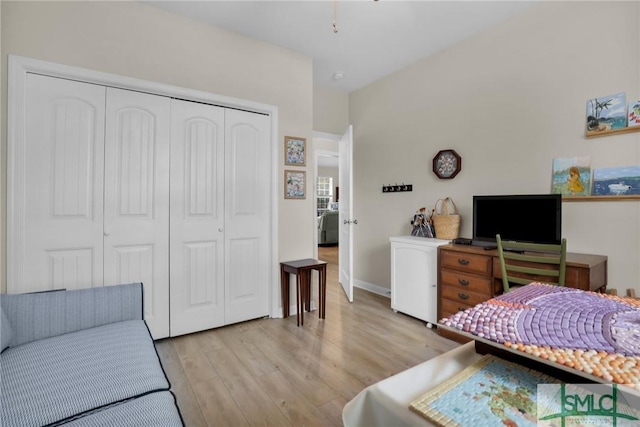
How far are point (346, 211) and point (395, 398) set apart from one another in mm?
3169

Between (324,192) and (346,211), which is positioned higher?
(324,192)

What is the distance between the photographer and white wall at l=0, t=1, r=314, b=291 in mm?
2090

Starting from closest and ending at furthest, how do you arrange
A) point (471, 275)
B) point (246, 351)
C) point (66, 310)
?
point (66, 310)
point (246, 351)
point (471, 275)

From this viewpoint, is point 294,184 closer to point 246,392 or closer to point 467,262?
point 467,262

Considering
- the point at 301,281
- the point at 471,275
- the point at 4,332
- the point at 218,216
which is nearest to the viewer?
the point at 4,332

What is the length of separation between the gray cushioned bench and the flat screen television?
A: 2.57 metres

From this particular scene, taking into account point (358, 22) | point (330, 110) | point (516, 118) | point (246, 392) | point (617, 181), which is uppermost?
point (358, 22)

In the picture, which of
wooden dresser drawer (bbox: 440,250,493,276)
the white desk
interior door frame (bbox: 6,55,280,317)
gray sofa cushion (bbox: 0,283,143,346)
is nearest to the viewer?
the white desk

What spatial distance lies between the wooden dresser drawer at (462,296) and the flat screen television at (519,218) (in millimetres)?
454

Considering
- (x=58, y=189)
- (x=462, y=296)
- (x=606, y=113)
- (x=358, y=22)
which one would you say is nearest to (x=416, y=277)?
(x=462, y=296)

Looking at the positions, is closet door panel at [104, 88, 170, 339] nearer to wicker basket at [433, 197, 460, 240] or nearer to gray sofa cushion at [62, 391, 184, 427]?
gray sofa cushion at [62, 391, 184, 427]

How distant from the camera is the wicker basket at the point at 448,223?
302cm

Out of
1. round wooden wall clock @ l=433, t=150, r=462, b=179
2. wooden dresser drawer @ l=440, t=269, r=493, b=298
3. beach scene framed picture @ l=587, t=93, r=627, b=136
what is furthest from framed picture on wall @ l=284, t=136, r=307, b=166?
beach scene framed picture @ l=587, t=93, r=627, b=136

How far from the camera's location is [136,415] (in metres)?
1.05
